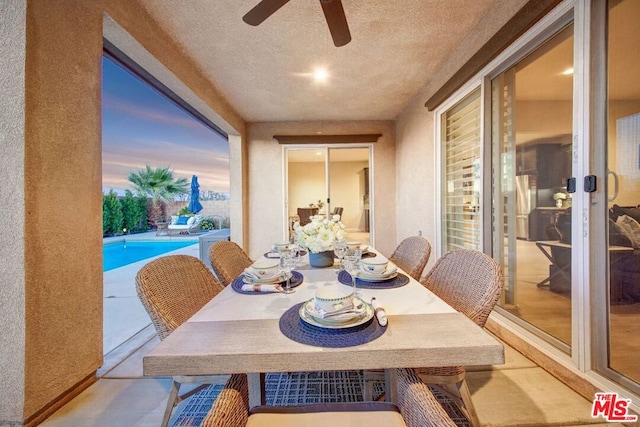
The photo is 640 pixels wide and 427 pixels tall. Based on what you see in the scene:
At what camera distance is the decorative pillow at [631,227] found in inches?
51.8

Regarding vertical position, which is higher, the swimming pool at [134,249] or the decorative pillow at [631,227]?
the decorative pillow at [631,227]

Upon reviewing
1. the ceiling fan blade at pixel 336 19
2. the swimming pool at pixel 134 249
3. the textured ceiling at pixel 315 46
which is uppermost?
the textured ceiling at pixel 315 46

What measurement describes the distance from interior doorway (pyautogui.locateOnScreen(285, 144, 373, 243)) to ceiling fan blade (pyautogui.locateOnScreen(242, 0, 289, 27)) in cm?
311

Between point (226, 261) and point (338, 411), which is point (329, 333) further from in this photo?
point (226, 261)

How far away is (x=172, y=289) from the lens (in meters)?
1.18

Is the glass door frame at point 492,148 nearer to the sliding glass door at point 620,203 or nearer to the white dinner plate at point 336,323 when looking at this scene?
the sliding glass door at point 620,203

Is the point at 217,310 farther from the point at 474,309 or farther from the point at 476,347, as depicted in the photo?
the point at 474,309

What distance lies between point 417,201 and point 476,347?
3231 millimetres

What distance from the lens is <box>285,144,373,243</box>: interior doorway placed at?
483 centimetres

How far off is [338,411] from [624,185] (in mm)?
1727

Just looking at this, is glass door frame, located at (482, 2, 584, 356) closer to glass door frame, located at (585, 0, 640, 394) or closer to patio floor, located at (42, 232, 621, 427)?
glass door frame, located at (585, 0, 640, 394)

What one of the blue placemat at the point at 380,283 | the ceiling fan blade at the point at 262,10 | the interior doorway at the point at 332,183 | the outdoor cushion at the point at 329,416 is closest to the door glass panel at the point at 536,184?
the blue placemat at the point at 380,283

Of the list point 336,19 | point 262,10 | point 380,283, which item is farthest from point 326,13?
point 380,283

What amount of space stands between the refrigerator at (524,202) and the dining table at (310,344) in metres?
1.60
